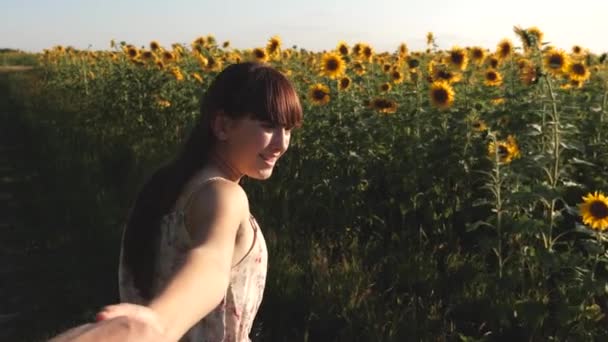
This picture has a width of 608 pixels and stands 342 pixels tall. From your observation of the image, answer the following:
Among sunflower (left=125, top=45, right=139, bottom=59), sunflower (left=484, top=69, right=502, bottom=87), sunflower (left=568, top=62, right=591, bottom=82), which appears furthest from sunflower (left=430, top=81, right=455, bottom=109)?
sunflower (left=125, top=45, right=139, bottom=59)

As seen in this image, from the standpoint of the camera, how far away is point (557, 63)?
17.7 ft

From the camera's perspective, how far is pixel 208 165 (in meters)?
1.68

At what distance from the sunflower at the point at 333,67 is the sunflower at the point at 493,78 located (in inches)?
48.8

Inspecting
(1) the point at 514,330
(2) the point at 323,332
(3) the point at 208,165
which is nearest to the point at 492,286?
(1) the point at 514,330

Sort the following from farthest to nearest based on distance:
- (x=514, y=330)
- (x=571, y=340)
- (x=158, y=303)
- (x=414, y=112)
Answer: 1. (x=414, y=112)
2. (x=514, y=330)
3. (x=571, y=340)
4. (x=158, y=303)

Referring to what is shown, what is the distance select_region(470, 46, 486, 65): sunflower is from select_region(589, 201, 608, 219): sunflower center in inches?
117

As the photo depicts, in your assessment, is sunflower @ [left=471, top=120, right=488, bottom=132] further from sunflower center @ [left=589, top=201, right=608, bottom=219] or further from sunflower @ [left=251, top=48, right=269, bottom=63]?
sunflower @ [left=251, top=48, right=269, bottom=63]

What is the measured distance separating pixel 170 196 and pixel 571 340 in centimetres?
237

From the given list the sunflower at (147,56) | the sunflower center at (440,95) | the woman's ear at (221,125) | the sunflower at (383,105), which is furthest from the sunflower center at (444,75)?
the sunflower at (147,56)

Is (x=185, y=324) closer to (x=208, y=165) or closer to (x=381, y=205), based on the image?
(x=208, y=165)

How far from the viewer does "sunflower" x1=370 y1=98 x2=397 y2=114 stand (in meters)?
5.48

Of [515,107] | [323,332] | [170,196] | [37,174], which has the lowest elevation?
[37,174]

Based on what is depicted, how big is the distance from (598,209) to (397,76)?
3020mm

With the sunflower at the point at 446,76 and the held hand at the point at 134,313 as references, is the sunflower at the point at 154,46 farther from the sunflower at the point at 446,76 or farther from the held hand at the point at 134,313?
the held hand at the point at 134,313
